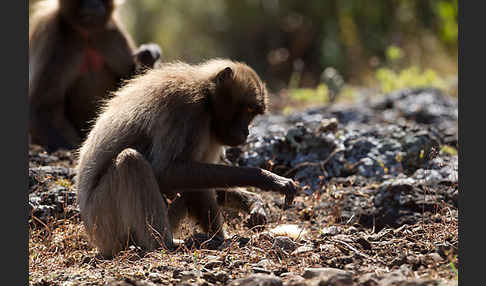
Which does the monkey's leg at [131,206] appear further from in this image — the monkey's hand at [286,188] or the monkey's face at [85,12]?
the monkey's face at [85,12]

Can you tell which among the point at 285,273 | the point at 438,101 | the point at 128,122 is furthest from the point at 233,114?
the point at 438,101

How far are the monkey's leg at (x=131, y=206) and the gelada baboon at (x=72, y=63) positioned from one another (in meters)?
3.27

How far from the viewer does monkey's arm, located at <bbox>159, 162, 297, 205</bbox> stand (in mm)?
4809

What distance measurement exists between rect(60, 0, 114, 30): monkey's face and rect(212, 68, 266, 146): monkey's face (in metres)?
3.16

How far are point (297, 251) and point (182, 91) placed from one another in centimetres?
160

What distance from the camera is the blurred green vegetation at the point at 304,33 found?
13.3 meters

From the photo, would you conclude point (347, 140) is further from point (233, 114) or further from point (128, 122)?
point (128, 122)

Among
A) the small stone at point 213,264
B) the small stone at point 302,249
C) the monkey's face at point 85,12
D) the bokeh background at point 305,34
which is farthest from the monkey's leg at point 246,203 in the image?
the bokeh background at point 305,34

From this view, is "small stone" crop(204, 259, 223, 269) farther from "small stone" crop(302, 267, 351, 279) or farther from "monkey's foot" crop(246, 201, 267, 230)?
"monkey's foot" crop(246, 201, 267, 230)

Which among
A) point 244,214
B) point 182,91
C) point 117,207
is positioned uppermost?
point 182,91

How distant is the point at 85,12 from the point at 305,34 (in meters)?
7.39

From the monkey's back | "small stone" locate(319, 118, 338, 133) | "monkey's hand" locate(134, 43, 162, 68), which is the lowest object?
"small stone" locate(319, 118, 338, 133)

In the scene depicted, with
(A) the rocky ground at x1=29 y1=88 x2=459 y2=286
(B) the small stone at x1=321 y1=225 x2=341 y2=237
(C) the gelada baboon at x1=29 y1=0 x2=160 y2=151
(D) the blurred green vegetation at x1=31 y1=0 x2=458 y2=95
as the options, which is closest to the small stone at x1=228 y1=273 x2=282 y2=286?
(A) the rocky ground at x1=29 y1=88 x2=459 y2=286

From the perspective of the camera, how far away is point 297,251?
4.37m
